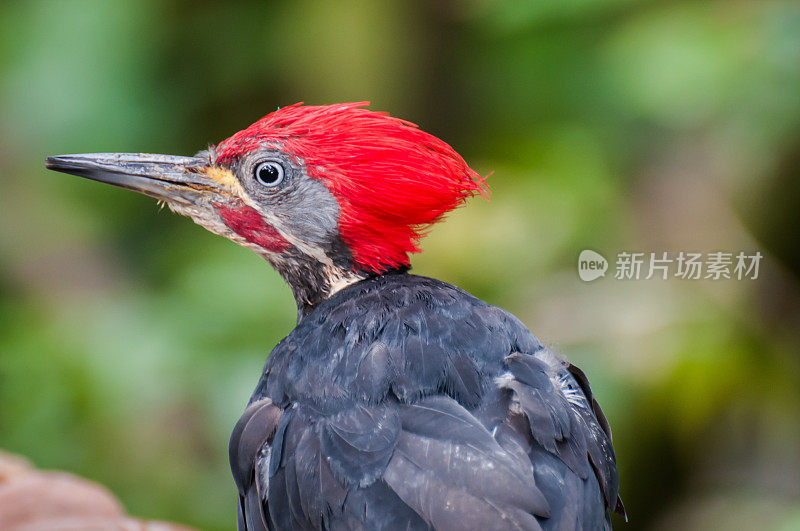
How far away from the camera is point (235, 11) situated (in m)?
3.78

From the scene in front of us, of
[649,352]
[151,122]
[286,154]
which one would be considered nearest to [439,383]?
[286,154]

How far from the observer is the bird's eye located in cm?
198

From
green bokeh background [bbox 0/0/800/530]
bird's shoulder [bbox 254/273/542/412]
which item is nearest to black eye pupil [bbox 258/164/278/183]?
bird's shoulder [bbox 254/273/542/412]

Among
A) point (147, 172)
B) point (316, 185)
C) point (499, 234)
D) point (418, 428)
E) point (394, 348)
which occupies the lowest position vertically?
point (418, 428)

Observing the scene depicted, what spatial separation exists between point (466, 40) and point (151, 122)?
1.42 meters

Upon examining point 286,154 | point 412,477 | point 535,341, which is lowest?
point 412,477

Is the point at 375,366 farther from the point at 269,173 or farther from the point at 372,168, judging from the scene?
the point at 269,173

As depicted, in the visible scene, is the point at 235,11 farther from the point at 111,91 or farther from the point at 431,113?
the point at 431,113

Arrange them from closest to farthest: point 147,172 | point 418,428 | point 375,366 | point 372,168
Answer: point 418,428
point 375,366
point 372,168
point 147,172

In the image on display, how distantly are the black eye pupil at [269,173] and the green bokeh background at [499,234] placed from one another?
122 cm

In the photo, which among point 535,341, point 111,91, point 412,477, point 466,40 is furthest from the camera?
point 466,40

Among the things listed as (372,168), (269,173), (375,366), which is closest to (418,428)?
(375,366)

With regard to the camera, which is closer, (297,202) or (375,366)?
(375,366)

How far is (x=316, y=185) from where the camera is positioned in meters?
1.95
